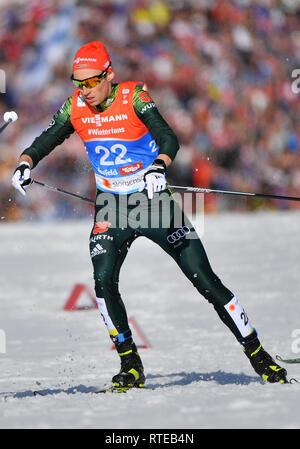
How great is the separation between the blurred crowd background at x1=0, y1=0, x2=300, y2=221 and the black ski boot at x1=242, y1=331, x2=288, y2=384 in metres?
9.03

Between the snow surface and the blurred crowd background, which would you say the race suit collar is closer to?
the snow surface

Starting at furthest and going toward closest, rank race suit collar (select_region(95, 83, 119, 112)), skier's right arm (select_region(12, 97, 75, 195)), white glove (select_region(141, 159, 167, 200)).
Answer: skier's right arm (select_region(12, 97, 75, 195)) < race suit collar (select_region(95, 83, 119, 112)) < white glove (select_region(141, 159, 167, 200))

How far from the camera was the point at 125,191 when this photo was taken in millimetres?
4566

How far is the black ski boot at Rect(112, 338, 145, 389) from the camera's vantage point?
4.50 meters

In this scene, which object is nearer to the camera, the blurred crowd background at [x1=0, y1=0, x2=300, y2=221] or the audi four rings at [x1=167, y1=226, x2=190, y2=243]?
the audi four rings at [x1=167, y1=226, x2=190, y2=243]

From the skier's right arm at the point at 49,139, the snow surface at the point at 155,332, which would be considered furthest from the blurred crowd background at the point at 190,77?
the skier's right arm at the point at 49,139

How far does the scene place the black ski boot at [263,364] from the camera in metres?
4.36

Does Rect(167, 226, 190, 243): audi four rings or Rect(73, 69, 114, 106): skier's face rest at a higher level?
Rect(73, 69, 114, 106): skier's face

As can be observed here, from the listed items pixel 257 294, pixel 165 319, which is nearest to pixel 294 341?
pixel 165 319

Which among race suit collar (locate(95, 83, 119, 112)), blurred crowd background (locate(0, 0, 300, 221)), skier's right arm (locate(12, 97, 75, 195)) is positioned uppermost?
blurred crowd background (locate(0, 0, 300, 221))

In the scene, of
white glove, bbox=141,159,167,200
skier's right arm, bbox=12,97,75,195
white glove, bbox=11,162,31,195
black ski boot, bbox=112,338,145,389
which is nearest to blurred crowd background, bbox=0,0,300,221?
skier's right arm, bbox=12,97,75,195

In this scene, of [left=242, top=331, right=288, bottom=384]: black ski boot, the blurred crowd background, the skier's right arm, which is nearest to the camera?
[left=242, top=331, right=288, bottom=384]: black ski boot

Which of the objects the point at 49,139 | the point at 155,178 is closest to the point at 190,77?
the point at 49,139
